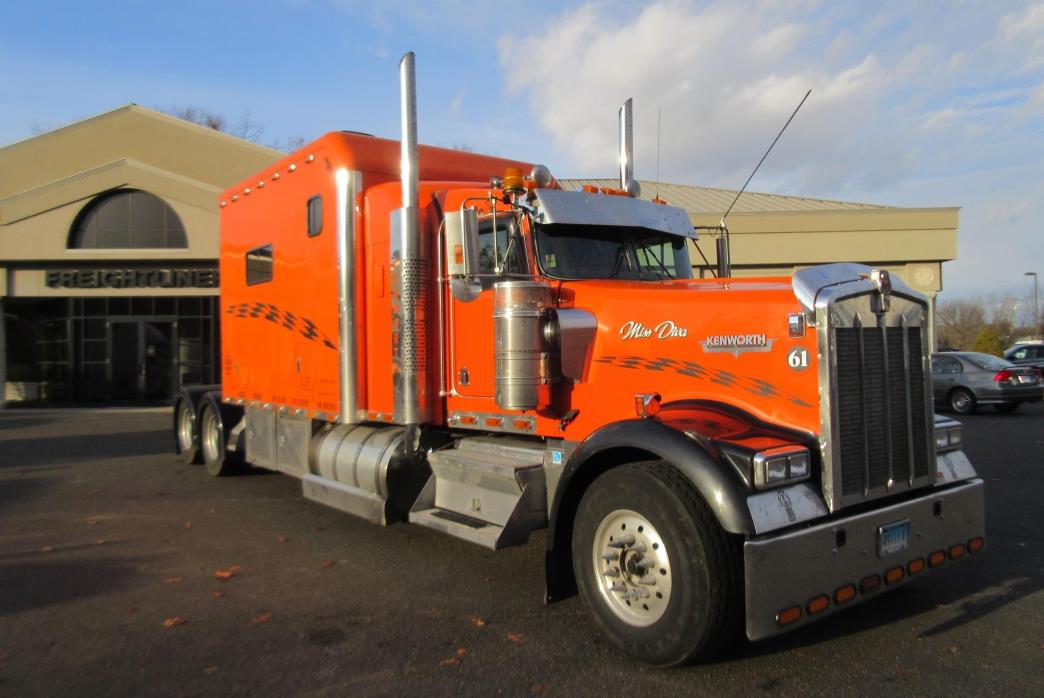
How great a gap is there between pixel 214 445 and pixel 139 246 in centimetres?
1534

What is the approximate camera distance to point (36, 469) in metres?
11.0

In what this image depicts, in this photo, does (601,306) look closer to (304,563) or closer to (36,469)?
(304,563)

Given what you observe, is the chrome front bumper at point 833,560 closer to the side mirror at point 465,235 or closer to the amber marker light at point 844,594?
the amber marker light at point 844,594

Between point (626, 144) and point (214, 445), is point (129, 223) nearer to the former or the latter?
point (214, 445)

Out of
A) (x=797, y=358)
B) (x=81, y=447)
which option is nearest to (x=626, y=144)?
(x=797, y=358)

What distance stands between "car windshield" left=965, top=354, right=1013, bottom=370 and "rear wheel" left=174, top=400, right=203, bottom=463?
50.4 feet

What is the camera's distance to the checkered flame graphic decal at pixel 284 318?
7426 millimetres

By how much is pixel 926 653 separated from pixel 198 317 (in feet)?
77.5

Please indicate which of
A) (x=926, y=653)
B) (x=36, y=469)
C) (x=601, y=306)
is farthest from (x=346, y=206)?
(x=36, y=469)

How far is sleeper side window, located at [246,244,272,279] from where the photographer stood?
8547 millimetres

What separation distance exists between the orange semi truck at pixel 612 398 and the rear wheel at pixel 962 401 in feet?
43.7

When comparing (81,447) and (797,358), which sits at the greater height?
(797,358)

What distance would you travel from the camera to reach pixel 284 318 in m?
8.20

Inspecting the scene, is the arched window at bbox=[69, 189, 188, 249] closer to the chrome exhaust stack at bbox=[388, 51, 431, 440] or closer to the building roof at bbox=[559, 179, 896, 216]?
the building roof at bbox=[559, 179, 896, 216]
